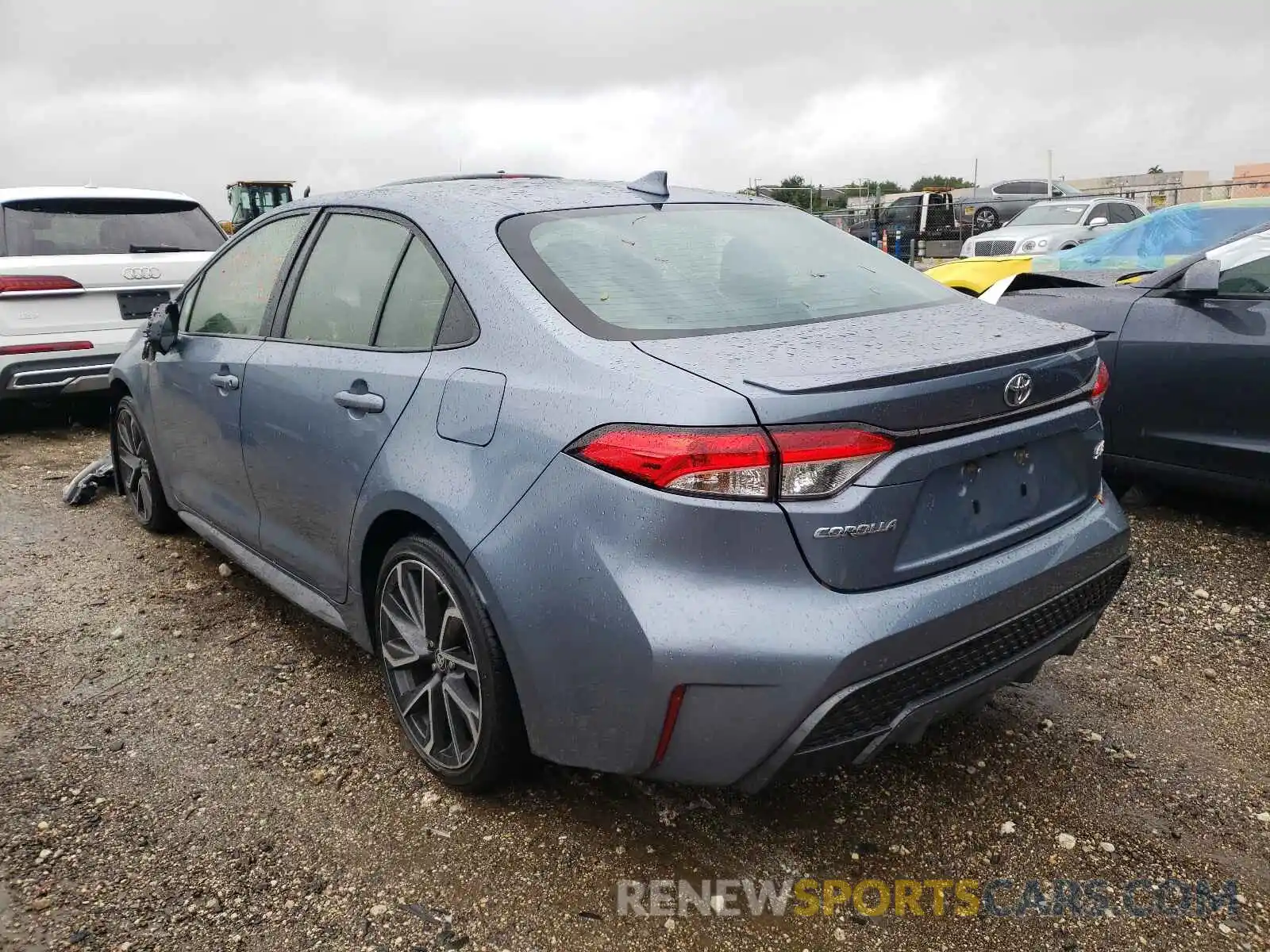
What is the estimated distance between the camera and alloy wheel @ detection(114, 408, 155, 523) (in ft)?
15.3

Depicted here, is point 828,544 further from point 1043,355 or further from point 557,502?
point 1043,355

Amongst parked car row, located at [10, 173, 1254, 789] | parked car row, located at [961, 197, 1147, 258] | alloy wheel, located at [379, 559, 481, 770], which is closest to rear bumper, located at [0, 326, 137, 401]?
parked car row, located at [10, 173, 1254, 789]

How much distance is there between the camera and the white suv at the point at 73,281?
6.45 metres

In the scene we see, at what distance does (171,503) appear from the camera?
173 inches

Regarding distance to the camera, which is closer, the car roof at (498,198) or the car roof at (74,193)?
the car roof at (498,198)

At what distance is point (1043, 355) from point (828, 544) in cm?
78

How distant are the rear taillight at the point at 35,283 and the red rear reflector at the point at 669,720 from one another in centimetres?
→ 605

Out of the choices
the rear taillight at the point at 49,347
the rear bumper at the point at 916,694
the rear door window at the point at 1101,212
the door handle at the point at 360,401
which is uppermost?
the door handle at the point at 360,401

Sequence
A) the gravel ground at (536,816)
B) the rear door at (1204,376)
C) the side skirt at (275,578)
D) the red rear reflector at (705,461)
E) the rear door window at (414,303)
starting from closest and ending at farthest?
the red rear reflector at (705,461) < the gravel ground at (536,816) < the rear door window at (414,303) < the side skirt at (275,578) < the rear door at (1204,376)

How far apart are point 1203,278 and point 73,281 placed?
6.46 meters

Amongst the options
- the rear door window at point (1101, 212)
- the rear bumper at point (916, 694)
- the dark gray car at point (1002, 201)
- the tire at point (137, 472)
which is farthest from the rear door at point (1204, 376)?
the dark gray car at point (1002, 201)

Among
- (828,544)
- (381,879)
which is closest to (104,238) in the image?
(381,879)

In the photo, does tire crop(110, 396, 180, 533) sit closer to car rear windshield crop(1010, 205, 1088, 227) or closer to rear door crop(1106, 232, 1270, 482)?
rear door crop(1106, 232, 1270, 482)

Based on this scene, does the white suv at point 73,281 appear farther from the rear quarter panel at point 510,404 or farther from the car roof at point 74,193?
the rear quarter panel at point 510,404
